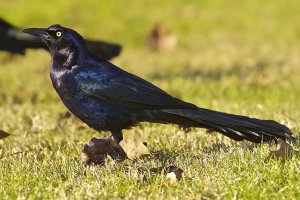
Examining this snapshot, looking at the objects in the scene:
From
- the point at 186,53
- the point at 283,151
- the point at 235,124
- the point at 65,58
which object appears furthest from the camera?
the point at 186,53

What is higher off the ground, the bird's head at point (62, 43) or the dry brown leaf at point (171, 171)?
the bird's head at point (62, 43)

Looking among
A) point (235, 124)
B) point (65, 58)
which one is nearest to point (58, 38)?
point (65, 58)

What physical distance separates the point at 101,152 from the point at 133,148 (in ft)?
0.73

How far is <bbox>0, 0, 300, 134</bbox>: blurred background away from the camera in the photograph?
8.35 metres

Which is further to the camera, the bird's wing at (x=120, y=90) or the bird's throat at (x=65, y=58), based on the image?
the bird's throat at (x=65, y=58)

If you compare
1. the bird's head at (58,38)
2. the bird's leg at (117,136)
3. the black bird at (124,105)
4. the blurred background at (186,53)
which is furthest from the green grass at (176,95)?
the bird's head at (58,38)

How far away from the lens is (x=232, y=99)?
8875 mm

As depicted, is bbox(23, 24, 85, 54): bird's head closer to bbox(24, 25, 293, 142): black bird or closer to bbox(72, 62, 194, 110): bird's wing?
bbox(24, 25, 293, 142): black bird

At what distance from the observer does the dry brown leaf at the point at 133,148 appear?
450 cm

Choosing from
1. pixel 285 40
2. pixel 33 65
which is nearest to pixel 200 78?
pixel 33 65

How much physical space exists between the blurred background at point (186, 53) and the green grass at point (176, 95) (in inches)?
1.0

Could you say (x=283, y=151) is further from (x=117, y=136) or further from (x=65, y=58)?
(x=65, y=58)

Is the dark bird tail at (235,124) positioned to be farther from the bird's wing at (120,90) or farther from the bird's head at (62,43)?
the bird's head at (62,43)

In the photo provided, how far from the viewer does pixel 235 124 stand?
182 inches
